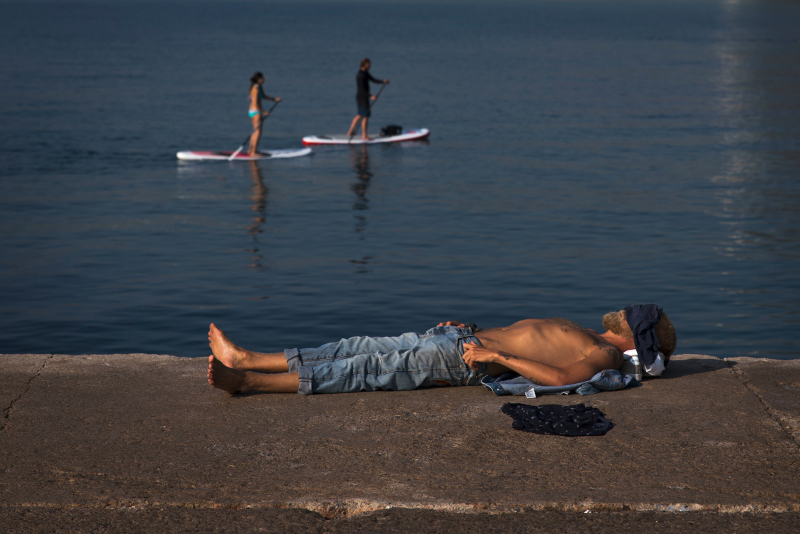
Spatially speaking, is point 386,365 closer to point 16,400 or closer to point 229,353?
point 229,353

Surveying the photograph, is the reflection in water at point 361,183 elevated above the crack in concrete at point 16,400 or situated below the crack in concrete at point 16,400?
below

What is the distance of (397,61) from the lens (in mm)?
57156

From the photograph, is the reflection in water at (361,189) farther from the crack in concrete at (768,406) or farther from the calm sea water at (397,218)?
the crack in concrete at (768,406)

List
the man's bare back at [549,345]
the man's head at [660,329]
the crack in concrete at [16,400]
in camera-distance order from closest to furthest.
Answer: the crack in concrete at [16,400], the man's bare back at [549,345], the man's head at [660,329]

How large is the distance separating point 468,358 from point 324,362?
0.86 meters

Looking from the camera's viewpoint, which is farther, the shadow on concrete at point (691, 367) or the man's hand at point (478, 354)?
the shadow on concrete at point (691, 367)

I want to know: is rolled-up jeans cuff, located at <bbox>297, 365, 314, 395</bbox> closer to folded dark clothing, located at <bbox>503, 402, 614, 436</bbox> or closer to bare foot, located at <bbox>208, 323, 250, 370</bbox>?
bare foot, located at <bbox>208, 323, 250, 370</bbox>

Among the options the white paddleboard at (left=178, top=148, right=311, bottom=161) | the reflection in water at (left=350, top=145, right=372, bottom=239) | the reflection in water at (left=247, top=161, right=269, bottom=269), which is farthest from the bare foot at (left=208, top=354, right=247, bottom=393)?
the white paddleboard at (left=178, top=148, right=311, bottom=161)

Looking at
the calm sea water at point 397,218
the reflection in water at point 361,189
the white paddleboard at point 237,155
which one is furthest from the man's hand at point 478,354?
the white paddleboard at point 237,155

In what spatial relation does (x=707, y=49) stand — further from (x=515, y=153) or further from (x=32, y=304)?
(x=32, y=304)

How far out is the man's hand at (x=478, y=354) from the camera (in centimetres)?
480

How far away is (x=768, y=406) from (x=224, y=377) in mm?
3034

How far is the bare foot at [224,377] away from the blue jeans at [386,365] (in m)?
0.35

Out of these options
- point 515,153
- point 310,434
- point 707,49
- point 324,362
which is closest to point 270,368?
point 324,362
